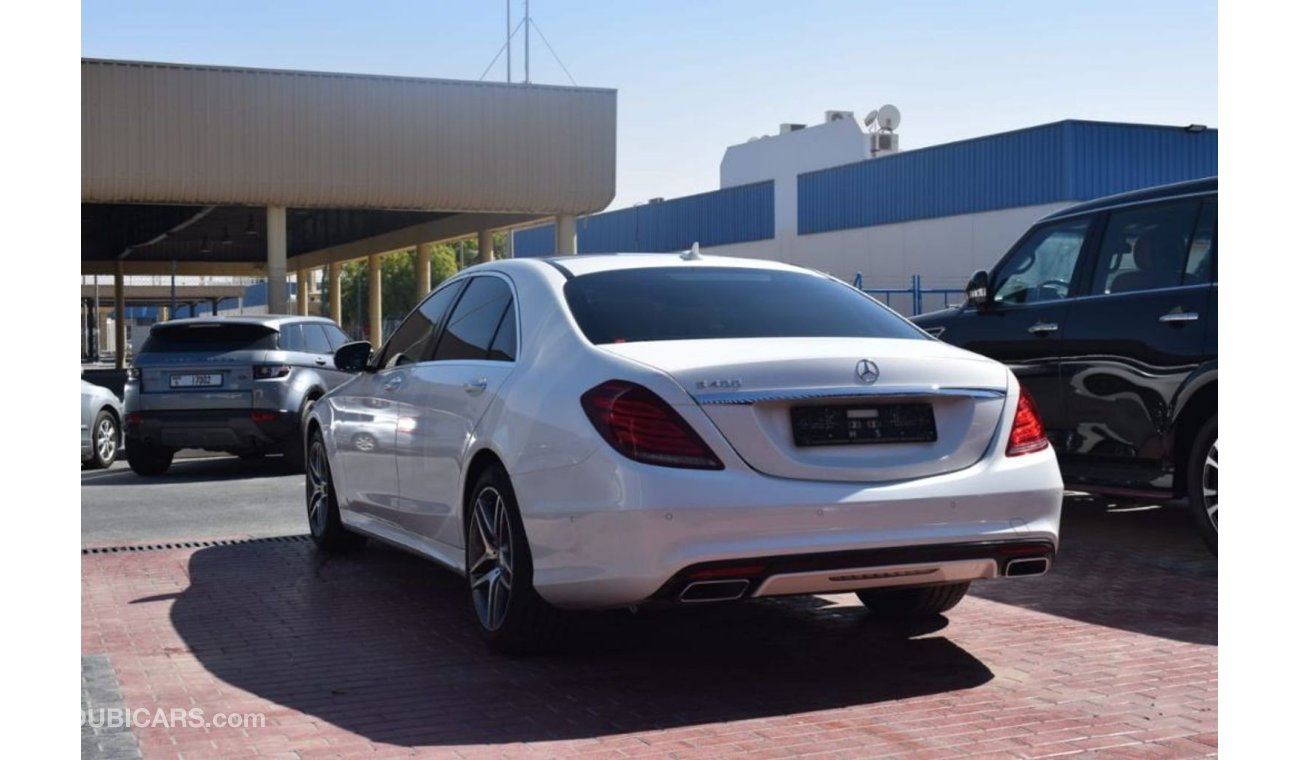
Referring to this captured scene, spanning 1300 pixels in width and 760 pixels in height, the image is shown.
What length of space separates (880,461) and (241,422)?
400 inches

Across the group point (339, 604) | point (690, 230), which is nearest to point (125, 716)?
point (339, 604)

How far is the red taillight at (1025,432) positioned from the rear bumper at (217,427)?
32.6ft

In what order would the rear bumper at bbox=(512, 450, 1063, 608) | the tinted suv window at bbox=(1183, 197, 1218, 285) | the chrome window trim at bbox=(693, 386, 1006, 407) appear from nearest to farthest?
the rear bumper at bbox=(512, 450, 1063, 608), the chrome window trim at bbox=(693, 386, 1006, 407), the tinted suv window at bbox=(1183, 197, 1218, 285)

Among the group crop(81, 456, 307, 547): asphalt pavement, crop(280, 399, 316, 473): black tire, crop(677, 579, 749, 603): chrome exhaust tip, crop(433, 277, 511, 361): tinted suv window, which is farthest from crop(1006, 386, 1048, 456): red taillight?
crop(280, 399, 316, 473): black tire

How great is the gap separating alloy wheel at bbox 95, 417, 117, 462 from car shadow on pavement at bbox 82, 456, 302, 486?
0.17 meters

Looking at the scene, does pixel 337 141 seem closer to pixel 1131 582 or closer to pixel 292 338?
pixel 292 338

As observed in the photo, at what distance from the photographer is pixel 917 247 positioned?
50.8 m

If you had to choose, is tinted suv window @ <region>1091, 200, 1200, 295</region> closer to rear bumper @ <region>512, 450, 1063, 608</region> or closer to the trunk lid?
the trunk lid

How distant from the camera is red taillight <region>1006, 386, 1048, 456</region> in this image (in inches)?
227

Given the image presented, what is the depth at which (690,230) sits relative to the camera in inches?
2415

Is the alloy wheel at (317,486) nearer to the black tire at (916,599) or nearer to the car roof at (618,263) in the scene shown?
the car roof at (618,263)

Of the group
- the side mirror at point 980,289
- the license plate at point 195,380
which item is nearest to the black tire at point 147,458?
the license plate at point 195,380

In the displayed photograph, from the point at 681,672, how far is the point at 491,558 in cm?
88

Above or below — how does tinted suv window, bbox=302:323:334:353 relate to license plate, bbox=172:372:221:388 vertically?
above
